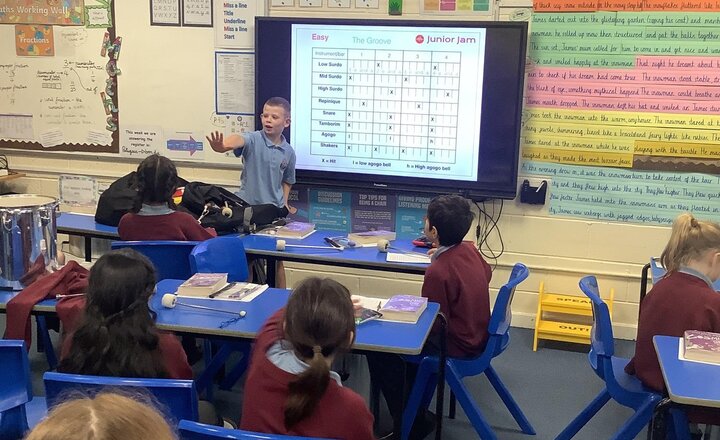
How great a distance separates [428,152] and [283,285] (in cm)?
123

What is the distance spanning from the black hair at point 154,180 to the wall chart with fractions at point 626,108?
219cm

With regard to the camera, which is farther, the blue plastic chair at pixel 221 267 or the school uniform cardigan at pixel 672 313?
the blue plastic chair at pixel 221 267

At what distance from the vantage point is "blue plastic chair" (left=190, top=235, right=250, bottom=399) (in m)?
3.22

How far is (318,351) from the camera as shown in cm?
186

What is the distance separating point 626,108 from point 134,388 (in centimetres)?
351

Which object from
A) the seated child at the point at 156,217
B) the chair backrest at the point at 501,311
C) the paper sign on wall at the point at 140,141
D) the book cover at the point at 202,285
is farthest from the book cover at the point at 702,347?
the paper sign on wall at the point at 140,141

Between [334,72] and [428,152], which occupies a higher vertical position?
[334,72]

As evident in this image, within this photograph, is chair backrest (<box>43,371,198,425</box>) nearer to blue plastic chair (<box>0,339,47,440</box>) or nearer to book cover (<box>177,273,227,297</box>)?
blue plastic chair (<box>0,339,47,440</box>)

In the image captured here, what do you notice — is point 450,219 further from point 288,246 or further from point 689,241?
point 288,246

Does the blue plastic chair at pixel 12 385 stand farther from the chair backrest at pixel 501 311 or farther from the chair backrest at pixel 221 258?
the chair backrest at pixel 501 311

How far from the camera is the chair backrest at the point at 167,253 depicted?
3298 mm

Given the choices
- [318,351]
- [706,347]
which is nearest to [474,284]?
[706,347]

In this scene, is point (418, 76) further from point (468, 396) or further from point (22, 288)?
point (22, 288)

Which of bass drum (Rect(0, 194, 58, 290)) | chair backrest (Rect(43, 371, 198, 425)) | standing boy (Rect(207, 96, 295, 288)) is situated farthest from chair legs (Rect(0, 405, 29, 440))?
standing boy (Rect(207, 96, 295, 288))
